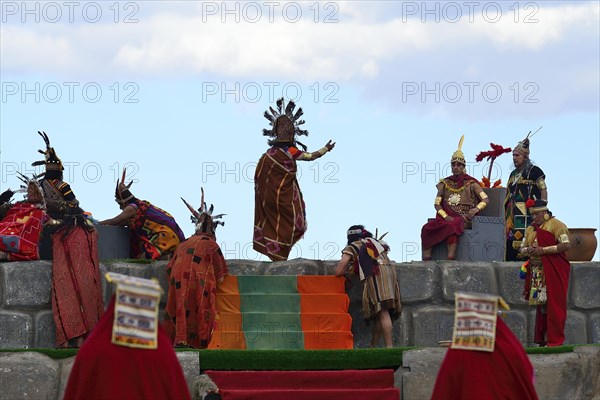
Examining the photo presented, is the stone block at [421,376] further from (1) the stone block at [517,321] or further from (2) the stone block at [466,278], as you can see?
(1) the stone block at [517,321]

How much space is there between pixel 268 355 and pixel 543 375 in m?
2.70

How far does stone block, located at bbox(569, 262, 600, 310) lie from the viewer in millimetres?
18141

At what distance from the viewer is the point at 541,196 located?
61.8ft

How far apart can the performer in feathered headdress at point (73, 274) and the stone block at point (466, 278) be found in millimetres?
4033

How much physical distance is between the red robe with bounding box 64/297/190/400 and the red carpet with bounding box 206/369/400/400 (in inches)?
152

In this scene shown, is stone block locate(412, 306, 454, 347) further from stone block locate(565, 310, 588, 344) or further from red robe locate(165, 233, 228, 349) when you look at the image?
red robe locate(165, 233, 228, 349)

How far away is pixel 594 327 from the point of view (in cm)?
1817

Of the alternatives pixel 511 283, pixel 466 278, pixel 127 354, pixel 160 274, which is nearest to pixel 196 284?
pixel 160 274

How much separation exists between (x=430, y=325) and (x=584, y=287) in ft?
6.73

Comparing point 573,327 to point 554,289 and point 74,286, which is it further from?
point 74,286

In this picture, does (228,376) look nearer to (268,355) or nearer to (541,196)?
(268,355)

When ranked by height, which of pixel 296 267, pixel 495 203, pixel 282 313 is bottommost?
pixel 282 313

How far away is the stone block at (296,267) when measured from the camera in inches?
687

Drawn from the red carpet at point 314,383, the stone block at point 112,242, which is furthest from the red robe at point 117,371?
the stone block at point 112,242
